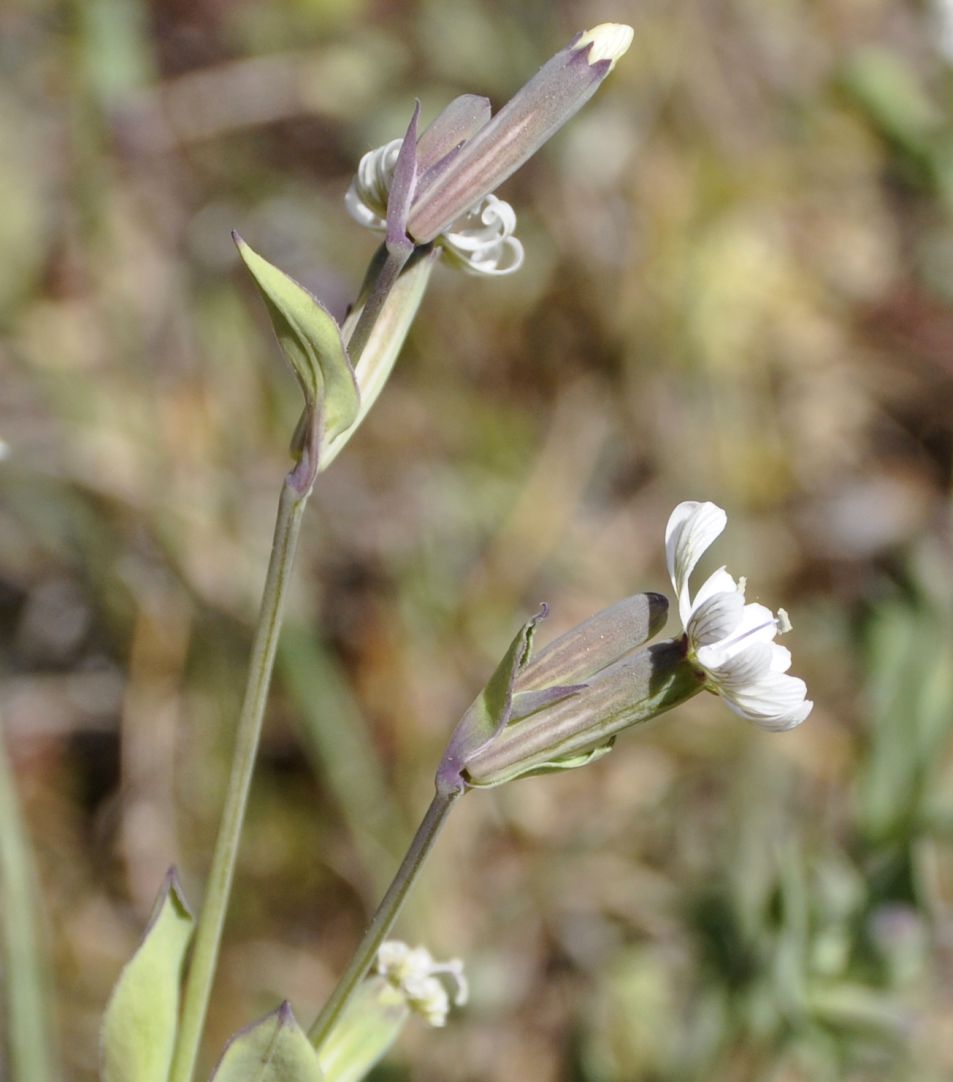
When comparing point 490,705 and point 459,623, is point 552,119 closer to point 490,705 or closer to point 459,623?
point 490,705

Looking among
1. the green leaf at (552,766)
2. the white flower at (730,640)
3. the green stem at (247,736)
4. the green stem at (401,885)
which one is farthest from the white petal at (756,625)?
the green stem at (247,736)

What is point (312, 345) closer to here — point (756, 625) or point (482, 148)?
point (482, 148)

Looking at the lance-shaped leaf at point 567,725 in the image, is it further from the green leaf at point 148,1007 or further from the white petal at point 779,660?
the green leaf at point 148,1007

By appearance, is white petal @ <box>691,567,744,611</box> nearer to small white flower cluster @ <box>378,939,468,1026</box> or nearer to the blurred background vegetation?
small white flower cluster @ <box>378,939,468,1026</box>

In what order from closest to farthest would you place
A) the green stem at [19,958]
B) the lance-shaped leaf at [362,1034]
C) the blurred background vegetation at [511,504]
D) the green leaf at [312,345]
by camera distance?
1. the green leaf at [312,345]
2. the lance-shaped leaf at [362,1034]
3. the green stem at [19,958]
4. the blurred background vegetation at [511,504]

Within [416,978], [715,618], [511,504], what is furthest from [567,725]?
[511,504]

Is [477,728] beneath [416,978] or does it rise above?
above
